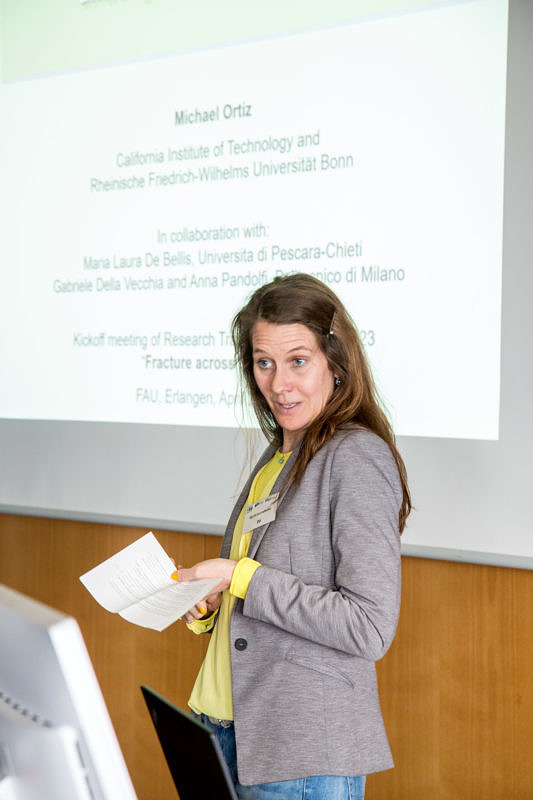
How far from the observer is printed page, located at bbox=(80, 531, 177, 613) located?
128 centimetres

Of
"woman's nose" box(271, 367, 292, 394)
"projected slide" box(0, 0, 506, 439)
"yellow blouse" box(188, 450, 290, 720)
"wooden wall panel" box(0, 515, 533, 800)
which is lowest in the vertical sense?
"wooden wall panel" box(0, 515, 533, 800)

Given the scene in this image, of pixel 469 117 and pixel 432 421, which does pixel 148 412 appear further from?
pixel 469 117

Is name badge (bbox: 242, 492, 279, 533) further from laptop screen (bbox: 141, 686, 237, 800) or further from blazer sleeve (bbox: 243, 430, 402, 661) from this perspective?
laptop screen (bbox: 141, 686, 237, 800)

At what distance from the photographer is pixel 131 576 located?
4.36 ft

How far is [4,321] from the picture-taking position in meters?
2.78

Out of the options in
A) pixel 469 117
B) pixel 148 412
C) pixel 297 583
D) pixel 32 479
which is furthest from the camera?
pixel 32 479

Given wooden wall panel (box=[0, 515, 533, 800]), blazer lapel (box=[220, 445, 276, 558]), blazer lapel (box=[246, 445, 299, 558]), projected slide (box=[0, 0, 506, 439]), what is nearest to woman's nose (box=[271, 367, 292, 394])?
blazer lapel (box=[246, 445, 299, 558])

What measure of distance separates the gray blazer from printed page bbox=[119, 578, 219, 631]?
83 mm

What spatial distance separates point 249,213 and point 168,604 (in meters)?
1.39

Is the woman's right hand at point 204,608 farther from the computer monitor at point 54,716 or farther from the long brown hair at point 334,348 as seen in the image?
the computer monitor at point 54,716

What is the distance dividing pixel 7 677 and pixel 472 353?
1.57 m

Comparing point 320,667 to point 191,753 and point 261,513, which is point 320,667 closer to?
point 261,513

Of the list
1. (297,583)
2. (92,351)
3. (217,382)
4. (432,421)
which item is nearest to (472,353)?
(432,421)

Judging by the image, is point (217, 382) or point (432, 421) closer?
point (432, 421)
